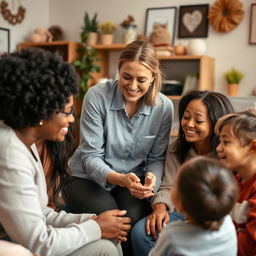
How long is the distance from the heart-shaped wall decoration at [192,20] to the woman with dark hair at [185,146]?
2117 mm

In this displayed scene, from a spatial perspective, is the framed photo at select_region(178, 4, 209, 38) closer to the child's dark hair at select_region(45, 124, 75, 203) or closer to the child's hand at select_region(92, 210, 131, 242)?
the child's dark hair at select_region(45, 124, 75, 203)

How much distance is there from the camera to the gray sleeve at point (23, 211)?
43.1 inches

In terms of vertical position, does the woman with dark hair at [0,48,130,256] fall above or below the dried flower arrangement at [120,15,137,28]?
below

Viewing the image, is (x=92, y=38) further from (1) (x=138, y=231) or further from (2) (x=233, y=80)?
(1) (x=138, y=231)

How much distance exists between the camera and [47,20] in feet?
14.8

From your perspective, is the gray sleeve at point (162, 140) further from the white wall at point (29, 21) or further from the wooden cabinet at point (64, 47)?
the white wall at point (29, 21)

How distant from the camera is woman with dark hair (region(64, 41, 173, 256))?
5.96ft

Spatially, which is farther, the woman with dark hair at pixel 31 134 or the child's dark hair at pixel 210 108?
the child's dark hair at pixel 210 108

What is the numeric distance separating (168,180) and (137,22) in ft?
8.44

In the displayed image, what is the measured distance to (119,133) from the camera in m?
1.91

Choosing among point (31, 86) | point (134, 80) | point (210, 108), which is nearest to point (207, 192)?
point (31, 86)

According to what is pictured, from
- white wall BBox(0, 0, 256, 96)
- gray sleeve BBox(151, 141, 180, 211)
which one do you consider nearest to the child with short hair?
gray sleeve BBox(151, 141, 180, 211)

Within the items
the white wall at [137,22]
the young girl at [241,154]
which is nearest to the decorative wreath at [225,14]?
the white wall at [137,22]

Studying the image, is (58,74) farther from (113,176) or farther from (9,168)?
(113,176)
